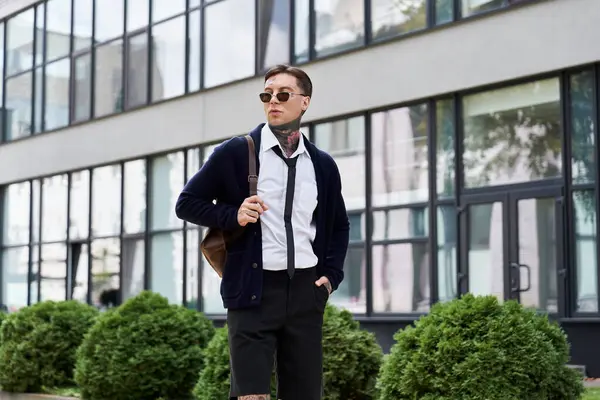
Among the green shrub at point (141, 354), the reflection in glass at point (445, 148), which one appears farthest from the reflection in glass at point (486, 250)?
the green shrub at point (141, 354)

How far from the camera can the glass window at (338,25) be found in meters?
17.1

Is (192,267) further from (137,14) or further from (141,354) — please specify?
(141,354)

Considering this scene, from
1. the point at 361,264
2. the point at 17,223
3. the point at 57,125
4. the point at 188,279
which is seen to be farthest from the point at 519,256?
the point at 17,223

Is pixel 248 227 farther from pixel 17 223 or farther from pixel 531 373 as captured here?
pixel 17 223

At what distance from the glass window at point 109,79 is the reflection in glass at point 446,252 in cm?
917

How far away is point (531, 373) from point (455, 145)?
26.0ft

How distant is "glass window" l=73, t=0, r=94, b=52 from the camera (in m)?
23.8

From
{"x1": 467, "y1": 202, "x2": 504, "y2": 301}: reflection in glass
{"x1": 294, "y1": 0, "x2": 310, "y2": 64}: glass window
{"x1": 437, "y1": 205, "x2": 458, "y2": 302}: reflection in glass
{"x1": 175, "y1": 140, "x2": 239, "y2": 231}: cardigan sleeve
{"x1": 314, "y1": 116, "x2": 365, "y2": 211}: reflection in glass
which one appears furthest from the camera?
{"x1": 294, "y1": 0, "x2": 310, "y2": 64}: glass window

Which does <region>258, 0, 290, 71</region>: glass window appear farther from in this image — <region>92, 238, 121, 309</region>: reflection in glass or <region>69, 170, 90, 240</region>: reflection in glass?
<region>69, 170, 90, 240</region>: reflection in glass

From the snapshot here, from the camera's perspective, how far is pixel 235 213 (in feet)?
13.7

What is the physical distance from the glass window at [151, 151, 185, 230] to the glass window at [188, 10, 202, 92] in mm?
1423

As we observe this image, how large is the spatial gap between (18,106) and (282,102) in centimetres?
2289

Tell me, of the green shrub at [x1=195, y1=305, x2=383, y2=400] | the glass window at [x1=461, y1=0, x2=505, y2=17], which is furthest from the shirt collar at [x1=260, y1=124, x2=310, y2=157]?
the glass window at [x1=461, y1=0, x2=505, y2=17]

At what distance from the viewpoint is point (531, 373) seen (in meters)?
7.80
